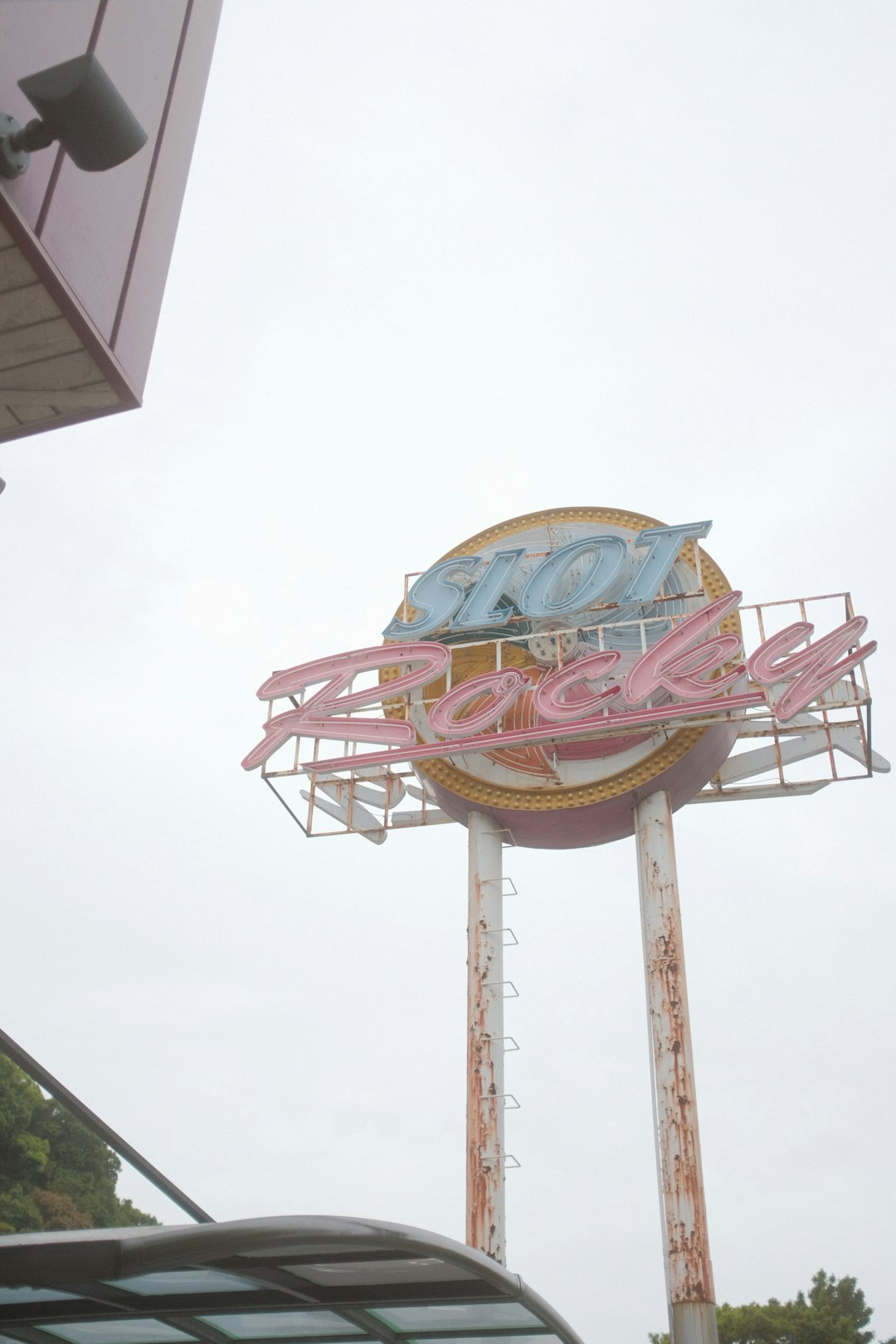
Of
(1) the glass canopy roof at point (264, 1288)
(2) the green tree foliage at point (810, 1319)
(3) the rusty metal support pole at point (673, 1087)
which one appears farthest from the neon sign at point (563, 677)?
Result: (2) the green tree foliage at point (810, 1319)

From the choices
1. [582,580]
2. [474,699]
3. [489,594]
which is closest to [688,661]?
[582,580]

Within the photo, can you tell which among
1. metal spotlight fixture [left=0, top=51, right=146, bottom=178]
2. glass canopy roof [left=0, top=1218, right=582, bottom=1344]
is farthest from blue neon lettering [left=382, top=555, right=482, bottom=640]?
metal spotlight fixture [left=0, top=51, right=146, bottom=178]

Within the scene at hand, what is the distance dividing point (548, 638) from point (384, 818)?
133 inches

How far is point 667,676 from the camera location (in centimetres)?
1598

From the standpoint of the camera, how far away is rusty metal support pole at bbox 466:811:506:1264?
547 inches

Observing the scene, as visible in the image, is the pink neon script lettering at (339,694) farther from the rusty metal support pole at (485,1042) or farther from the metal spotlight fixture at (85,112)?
the metal spotlight fixture at (85,112)

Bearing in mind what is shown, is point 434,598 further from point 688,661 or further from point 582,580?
point 688,661

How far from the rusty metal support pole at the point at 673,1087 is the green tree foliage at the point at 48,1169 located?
7741mm

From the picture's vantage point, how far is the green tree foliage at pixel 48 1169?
6.09 meters

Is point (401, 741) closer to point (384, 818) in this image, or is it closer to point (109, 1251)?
point (384, 818)

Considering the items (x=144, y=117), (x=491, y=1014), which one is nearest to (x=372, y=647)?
(x=491, y=1014)

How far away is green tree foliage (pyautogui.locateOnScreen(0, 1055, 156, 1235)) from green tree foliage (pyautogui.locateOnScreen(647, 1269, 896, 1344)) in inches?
939

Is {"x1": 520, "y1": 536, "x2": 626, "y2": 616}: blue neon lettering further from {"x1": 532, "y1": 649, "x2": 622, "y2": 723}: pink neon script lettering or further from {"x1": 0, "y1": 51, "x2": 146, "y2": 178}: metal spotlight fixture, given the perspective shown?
{"x1": 0, "y1": 51, "x2": 146, "y2": 178}: metal spotlight fixture

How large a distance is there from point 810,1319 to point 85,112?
2839cm
